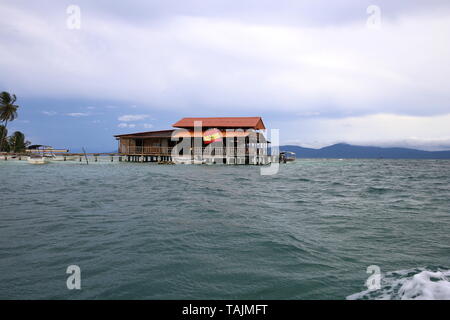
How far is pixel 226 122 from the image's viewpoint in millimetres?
36062

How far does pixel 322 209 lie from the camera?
29.1 ft

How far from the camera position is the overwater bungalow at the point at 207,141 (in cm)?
3403

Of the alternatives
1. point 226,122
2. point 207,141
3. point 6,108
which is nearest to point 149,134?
point 207,141

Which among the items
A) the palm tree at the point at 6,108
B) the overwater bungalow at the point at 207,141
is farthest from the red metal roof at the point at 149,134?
the palm tree at the point at 6,108

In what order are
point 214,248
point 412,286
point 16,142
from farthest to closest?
point 16,142 < point 214,248 < point 412,286

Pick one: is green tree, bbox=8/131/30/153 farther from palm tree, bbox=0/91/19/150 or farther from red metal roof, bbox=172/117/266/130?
red metal roof, bbox=172/117/266/130

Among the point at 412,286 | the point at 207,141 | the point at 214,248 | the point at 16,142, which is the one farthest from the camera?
the point at 16,142

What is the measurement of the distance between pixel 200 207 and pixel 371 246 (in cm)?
493

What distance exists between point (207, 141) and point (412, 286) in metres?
31.5

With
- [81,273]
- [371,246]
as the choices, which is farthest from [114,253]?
[371,246]

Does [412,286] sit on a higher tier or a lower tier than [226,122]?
lower

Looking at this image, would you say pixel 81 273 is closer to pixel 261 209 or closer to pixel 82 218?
pixel 82 218

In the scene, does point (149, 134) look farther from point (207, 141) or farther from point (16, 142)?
point (16, 142)

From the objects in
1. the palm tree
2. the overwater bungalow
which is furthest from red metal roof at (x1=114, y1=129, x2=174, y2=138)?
the palm tree
